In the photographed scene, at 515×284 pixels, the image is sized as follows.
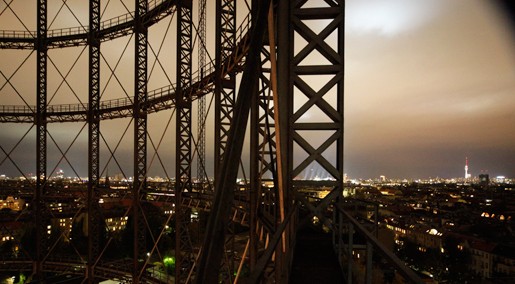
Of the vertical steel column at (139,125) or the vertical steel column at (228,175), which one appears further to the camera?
the vertical steel column at (139,125)

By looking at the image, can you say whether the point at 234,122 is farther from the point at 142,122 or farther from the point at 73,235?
the point at 73,235

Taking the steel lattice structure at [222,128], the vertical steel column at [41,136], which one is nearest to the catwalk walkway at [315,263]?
the steel lattice structure at [222,128]

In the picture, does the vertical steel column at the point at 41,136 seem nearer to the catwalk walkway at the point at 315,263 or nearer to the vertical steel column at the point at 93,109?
the vertical steel column at the point at 93,109

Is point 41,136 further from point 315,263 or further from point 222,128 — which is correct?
point 315,263

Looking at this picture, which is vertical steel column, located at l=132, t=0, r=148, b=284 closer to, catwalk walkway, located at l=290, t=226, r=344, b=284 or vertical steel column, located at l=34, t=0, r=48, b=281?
vertical steel column, located at l=34, t=0, r=48, b=281

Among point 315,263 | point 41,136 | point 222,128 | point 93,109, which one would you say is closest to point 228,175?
point 315,263
